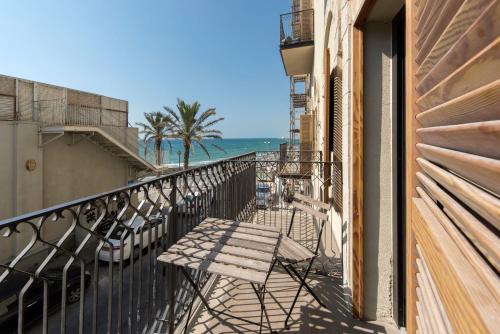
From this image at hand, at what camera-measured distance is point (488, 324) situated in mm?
543

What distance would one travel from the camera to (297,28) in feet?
32.5

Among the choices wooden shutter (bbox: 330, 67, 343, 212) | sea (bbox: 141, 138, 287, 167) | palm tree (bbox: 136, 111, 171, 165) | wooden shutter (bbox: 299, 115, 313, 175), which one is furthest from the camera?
sea (bbox: 141, 138, 287, 167)

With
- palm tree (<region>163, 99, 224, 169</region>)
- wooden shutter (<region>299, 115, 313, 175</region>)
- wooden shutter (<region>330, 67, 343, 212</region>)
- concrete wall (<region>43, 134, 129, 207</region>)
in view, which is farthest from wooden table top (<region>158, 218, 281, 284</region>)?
palm tree (<region>163, 99, 224, 169</region>)

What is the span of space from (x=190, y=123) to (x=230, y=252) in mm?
16958

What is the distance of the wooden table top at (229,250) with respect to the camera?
5.85ft

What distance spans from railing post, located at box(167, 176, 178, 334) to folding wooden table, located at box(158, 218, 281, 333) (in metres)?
0.15

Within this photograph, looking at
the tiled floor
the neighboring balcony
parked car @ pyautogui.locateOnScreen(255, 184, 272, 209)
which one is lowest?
the tiled floor

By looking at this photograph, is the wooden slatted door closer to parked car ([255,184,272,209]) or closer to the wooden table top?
the wooden table top

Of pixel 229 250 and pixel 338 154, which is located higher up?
pixel 338 154

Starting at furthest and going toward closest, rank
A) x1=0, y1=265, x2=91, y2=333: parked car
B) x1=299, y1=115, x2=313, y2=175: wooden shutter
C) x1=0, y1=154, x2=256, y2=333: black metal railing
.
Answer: x1=299, y1=115, x2=313, y2=175: wooden shutter
x1=0, y1=265, x2=91, y2=333: parked car
x1=0, y1=154, x2=256, y2=333: black metal railing

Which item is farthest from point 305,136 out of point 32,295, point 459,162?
point 459,162

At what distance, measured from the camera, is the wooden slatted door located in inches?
22.7

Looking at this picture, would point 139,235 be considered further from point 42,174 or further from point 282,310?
point 42,174

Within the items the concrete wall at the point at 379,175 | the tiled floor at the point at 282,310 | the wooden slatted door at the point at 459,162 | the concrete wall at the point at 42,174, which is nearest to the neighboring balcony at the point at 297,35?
the concrete wall at the point at 379,175
